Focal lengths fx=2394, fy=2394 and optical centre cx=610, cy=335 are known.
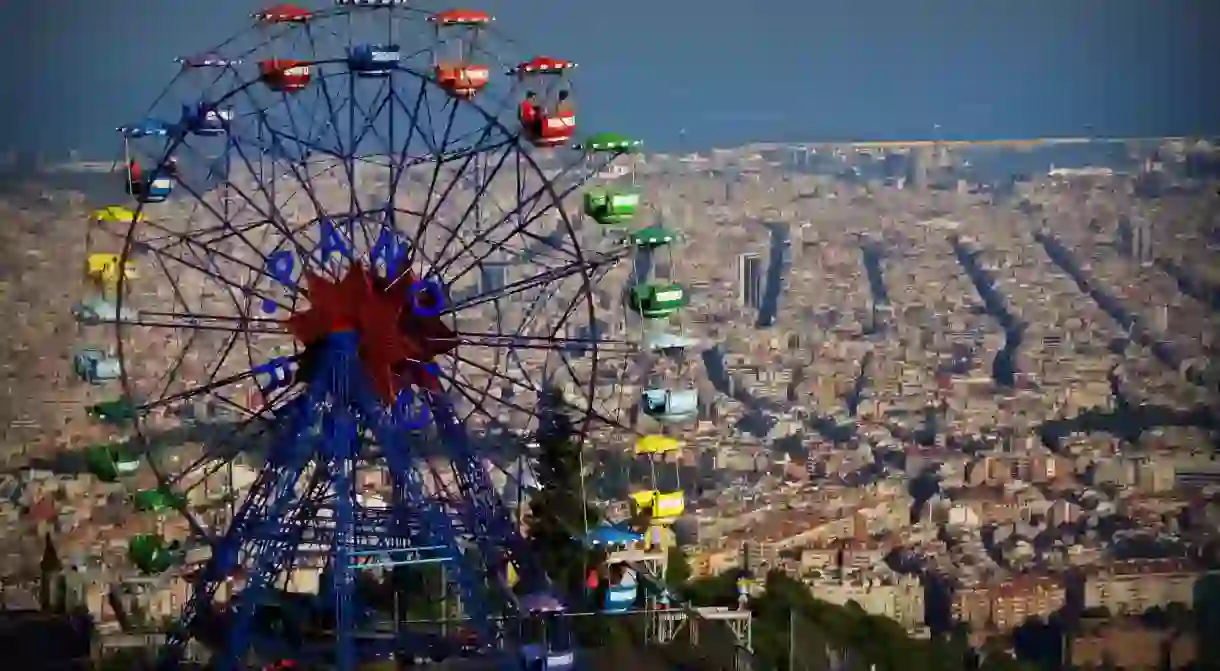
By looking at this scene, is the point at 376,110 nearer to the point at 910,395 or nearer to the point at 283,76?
the point at 283,76

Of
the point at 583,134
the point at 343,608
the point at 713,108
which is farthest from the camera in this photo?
the point at 713,108

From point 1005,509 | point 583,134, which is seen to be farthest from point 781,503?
point 583,134

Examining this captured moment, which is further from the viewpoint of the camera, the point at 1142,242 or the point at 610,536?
the point at 1142,242

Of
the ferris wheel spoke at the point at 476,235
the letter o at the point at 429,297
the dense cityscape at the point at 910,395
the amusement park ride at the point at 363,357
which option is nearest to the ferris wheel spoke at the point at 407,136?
the amusement park ride at the point at 363,357

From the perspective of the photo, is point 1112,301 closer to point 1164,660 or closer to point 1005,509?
point 1005,509

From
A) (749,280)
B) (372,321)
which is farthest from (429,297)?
(749,280)

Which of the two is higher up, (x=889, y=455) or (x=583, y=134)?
(x=583, y=134)
